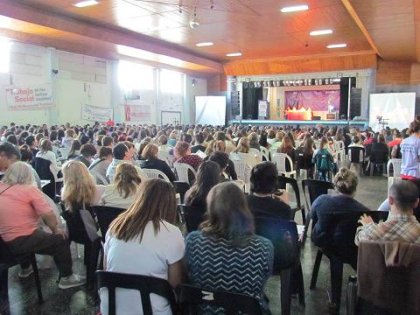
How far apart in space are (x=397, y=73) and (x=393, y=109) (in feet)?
6.25

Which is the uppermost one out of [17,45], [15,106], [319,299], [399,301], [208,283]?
[17,45]

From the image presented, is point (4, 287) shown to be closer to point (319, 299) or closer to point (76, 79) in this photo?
point (319, 299)

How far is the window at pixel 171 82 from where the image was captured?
18181mm

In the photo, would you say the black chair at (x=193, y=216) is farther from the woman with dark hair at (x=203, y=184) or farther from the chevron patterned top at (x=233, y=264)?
the chevron patterned top at (x=233, y=264)

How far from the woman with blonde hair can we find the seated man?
219 centimetres

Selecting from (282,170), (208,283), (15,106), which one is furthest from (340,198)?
(15,106)

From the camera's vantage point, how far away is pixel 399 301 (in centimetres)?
197

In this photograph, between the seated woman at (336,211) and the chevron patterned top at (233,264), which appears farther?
the seated woman at (336,211)

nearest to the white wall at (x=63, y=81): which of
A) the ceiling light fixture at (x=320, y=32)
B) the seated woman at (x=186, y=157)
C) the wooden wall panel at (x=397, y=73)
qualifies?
the ceiling light fixture at (x=320, y=32)

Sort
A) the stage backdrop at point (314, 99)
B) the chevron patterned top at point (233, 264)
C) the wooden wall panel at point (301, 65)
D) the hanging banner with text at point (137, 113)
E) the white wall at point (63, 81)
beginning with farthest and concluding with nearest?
the stage backdrop at point (314, 99) < the wooden wall panel at point (301, 65) < the hanging banner with text at point (137, 113) < the white wall at point (63, 81) < the chevron patterned top at point (233, 264)

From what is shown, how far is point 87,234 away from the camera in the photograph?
317cm

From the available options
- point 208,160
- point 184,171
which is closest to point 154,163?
point 184,171

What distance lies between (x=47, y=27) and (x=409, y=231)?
33.2ft

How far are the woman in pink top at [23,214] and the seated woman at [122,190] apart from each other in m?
0.45
